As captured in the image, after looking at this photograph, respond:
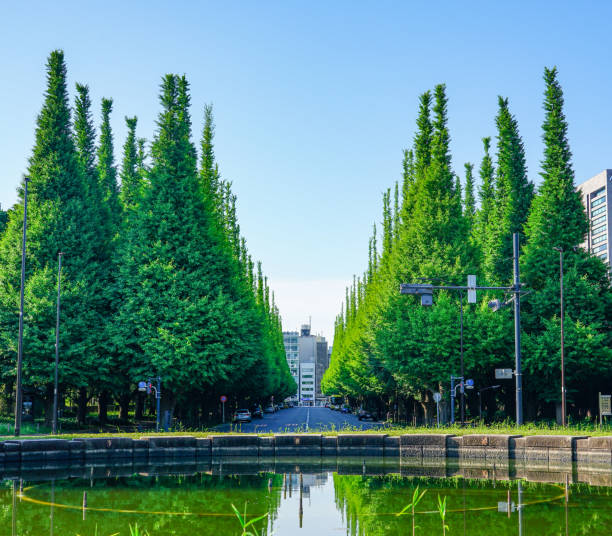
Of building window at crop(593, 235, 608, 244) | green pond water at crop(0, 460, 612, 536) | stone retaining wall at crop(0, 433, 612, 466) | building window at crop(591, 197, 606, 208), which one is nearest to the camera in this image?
green pond water at crop(0, 460, 612, 536)

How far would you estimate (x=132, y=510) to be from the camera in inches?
555

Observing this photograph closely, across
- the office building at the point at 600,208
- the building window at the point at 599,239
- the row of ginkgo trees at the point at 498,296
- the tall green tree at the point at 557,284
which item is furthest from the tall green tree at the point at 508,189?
the building window at the point at 599,239

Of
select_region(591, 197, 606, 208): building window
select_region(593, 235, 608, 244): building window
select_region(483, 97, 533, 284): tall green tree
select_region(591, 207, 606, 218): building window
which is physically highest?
select_region(591, 197, 606, 208): building window

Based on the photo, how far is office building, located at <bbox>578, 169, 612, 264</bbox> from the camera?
132m

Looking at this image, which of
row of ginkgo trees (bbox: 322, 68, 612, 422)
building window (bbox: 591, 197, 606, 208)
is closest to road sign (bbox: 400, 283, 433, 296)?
row of ginkgo trees (bbox: 322, 68, 612, 422)

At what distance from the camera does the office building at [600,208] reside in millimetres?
131875

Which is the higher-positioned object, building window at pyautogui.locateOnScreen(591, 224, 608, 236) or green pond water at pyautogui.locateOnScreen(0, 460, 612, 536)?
building window at pyautogui.locateOnScreen(591, 224, 608, 236)

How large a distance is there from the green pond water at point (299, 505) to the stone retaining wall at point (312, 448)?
15.3 feet

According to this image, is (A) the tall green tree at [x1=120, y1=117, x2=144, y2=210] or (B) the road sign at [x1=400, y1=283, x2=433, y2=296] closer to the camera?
(B) the road sign at [x1=400, y1=283, x2=433, y2=296]

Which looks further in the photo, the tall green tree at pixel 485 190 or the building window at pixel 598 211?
the building window at pixel 598 211

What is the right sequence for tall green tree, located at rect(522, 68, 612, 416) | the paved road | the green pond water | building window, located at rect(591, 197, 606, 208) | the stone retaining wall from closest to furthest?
the green pond water < the stone retaining wall < tall green tree, located at rect(522, 68, 612, 416) < the paved road < building window, located at rect(591, 197, 606, 208)

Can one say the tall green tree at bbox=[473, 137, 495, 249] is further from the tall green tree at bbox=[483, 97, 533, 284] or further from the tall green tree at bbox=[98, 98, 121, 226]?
the tall green tree at bbox=[98, 98, 121, 226]

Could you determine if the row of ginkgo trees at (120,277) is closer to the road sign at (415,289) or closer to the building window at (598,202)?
the road sign at (415,289)

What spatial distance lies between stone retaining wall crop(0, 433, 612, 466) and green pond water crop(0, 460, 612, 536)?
4.67 meters
